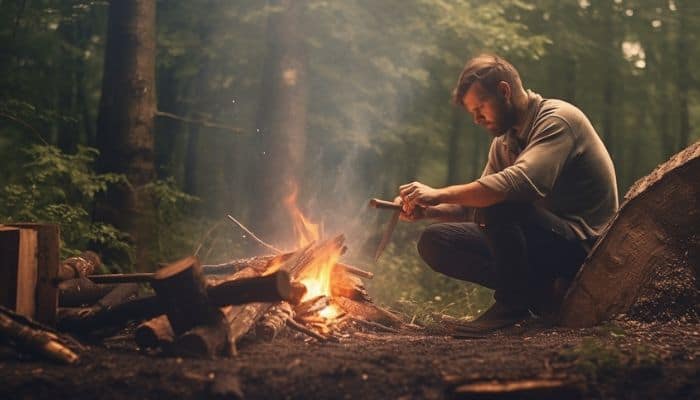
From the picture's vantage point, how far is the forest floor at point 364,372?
11.2ft

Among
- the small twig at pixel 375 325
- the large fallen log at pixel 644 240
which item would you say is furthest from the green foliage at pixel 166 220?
the large fallen log at pixel 644 240

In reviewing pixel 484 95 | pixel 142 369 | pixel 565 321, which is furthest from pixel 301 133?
pixel 142 369

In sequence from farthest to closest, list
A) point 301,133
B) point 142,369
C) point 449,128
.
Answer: point 449,128, point 301,133, point 142,369

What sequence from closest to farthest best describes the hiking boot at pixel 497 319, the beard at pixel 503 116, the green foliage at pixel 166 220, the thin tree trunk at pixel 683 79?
the hiking boot at pixel 497 319 → the beard at pixel 503 116 → the green foliage at pixel 166 220 → the thin tree trunk at pixel 683 79

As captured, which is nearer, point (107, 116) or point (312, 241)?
point (312, 241)

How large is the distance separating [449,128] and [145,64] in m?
9.34

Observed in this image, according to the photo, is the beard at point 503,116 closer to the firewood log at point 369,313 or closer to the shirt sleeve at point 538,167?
the shirt sleeve at point 538,167

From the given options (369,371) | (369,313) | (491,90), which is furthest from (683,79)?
(369,371)

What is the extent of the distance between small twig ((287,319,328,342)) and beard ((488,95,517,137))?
2188 mm

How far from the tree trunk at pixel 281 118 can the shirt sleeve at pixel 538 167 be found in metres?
5.71

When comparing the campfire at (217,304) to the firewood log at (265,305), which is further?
the firewood log at (265,305)

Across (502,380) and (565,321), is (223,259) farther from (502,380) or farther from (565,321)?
(502,380)

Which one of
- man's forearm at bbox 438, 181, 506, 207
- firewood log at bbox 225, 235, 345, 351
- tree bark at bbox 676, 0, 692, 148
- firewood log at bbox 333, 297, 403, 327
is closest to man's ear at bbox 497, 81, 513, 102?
man's forearm at bbox 438, 181, 506, 207

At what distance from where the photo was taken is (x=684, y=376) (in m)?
3.68
